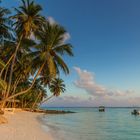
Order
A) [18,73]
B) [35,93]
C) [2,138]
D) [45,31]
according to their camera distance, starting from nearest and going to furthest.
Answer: [2,138], [45,31], [18,73], [35,93]

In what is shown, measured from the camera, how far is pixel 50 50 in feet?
67.9

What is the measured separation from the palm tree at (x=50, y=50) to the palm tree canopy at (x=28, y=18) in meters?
Result: 1.02

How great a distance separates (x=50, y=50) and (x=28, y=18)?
11.5 ft

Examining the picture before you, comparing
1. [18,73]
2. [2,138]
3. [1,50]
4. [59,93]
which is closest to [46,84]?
[59,93]

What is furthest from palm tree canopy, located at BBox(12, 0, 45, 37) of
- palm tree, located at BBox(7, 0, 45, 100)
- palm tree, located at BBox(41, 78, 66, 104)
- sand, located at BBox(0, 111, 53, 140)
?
palm tree, located at BBox(41, 78, 66, 104)

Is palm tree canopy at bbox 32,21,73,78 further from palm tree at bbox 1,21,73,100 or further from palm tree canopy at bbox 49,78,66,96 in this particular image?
palm tree canopy at bbox 49,78,66,96

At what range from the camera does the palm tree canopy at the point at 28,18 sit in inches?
780

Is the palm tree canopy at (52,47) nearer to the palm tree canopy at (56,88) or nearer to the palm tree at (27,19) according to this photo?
the palm tree at (27,19)

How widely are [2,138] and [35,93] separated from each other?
49.9m

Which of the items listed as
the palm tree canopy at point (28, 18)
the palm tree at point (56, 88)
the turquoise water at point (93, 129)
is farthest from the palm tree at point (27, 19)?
the palm tree at point (56, 88)

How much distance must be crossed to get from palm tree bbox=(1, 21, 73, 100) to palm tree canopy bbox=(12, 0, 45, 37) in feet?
3.35

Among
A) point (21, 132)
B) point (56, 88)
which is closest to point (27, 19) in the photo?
point (21, 132)

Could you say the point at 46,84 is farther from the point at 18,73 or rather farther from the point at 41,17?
the point at 41,17

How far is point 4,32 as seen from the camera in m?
20.8
